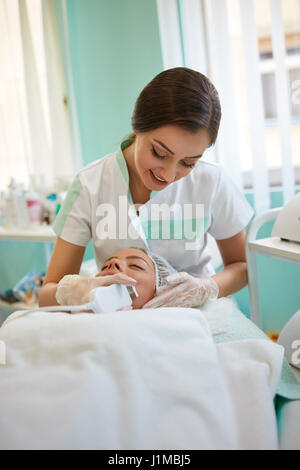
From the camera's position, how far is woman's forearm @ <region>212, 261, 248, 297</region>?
4.32ft

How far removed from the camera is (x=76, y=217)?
4.35 feet

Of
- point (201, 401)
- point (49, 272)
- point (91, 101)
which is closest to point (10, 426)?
point (201, 401)

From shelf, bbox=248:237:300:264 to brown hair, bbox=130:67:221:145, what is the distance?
392 millimetres

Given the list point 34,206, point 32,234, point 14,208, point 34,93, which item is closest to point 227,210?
point 32,234

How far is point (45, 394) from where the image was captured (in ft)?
2.19

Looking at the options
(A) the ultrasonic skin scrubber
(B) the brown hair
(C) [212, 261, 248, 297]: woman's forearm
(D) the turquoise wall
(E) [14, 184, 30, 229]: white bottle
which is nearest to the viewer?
(A) the ultrasonic skin scrubber

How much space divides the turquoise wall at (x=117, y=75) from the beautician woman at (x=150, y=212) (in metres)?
0.61

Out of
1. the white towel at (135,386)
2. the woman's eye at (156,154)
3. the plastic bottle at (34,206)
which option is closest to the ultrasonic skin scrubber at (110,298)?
the white towel at (135,386)

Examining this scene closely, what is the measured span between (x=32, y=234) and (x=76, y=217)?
0.85 meters

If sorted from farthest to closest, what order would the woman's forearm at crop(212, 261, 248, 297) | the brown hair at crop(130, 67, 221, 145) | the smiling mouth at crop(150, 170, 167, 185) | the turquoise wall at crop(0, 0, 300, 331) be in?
the turquoise wall at crop(0, 0, 300, 331)
the woman's forearm at crop(212, 261, 248, 297)
the smiling mouth at crop(150, 170, 167, 185)
the brown hair at crop(130, 67, 221, 145)

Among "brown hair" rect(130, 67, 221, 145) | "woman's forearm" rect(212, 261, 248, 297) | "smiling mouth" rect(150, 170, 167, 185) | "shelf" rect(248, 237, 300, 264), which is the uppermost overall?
"brown hair" rect(130, 67, 221, 145)

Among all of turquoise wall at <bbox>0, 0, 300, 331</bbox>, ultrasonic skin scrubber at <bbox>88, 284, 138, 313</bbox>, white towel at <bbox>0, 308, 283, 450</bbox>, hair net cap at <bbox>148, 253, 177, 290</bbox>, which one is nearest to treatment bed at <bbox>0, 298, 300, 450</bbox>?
white towel at <bbox>0, 308, 283, 450</bbox>

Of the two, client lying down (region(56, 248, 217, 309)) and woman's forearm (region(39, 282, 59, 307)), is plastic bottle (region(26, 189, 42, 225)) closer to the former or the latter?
woman's forearm (region(39, 282, 59, 307))
